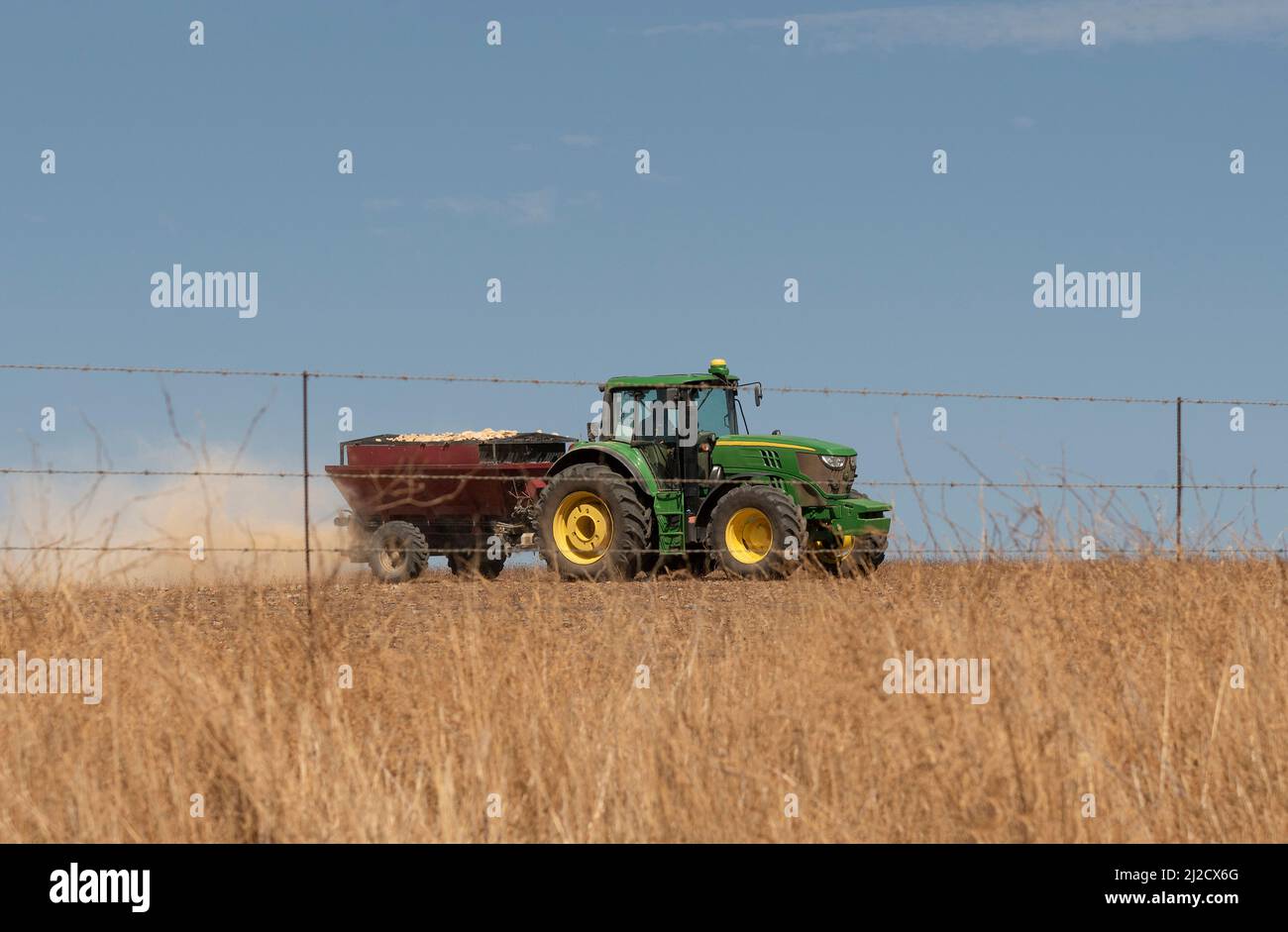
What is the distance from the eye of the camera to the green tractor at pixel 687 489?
12.8 m

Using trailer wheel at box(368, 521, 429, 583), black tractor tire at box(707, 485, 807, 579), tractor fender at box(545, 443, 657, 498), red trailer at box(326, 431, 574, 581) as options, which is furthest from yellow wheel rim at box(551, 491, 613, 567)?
trailer wheel at box(368, 521, 429, 583)

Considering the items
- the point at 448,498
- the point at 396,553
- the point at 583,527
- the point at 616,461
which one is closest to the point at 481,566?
the point at 396,553

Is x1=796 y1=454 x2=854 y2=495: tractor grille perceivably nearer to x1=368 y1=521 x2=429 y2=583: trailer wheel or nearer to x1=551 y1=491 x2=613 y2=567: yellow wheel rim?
x1=551 y1=491 x2=613 y2=567: yellow wheel rim

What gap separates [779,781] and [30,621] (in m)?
4.34

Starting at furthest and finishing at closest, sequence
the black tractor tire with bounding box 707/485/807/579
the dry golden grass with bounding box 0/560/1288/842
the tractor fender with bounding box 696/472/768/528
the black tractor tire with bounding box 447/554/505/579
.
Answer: the black tractor tire with bounding box 447/554/505/579
the tractor fender with bounding box 696/472/768/528
the black tractor tire with bounding box 707/485/807/579
the dry golden grass with bounding box 0/560/1288/842

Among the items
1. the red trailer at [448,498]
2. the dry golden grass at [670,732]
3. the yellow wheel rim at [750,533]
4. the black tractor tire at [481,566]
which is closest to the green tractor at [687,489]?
the yellow wheel rim at [750,533]

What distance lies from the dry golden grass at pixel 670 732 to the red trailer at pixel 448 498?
7888 millimetres

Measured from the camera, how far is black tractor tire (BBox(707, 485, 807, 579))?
40.2 feet

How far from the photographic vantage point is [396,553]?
15.7m

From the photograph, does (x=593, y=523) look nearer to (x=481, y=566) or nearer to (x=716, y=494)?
(x=716, y=494)

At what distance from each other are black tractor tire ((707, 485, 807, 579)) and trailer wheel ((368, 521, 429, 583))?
4667 millimetres
